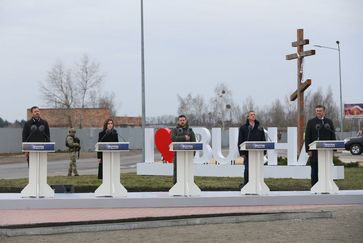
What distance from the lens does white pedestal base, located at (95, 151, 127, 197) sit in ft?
40.5

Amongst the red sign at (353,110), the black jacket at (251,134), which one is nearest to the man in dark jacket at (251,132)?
the black jacket at (251,134)

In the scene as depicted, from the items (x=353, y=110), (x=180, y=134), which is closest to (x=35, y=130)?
(x=180, y=134)

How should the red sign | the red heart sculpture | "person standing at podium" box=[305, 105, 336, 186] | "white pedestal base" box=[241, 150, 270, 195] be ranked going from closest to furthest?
"white pedestal base" box=[241, 150, 270, 195] → "person standing at podium" box=[305, 105, 336, 186] → the red heart sculpture → the red sign

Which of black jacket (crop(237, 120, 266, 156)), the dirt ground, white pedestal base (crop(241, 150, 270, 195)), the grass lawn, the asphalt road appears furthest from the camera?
the asphalt road

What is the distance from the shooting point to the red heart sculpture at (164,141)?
21.0 metres

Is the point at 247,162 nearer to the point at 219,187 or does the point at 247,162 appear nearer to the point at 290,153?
the point at 219,187

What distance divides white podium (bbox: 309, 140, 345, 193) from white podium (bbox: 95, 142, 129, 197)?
13.5 ft

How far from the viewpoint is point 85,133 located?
2094 inches

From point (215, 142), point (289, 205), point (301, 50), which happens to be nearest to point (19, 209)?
point (289, 205)

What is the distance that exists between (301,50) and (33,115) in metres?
11.4

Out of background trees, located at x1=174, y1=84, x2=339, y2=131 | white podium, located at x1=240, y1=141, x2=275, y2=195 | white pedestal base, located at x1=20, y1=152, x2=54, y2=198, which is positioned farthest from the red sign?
white pedestal base, located at x1=20, y1=152, x2=54, y2=198

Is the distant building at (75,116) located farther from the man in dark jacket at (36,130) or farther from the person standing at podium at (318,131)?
the person standing at podium at (318,131)

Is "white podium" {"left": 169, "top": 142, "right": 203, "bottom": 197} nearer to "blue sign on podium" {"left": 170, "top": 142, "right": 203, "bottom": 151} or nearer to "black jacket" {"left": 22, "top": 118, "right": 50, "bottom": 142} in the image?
"blue sign on podium" {"left": 170, "top": 142, "right": 203, "bottom": 151}

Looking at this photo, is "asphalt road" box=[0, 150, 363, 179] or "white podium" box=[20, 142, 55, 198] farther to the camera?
"asphalt road" box=[0, 150, 363, 179]
